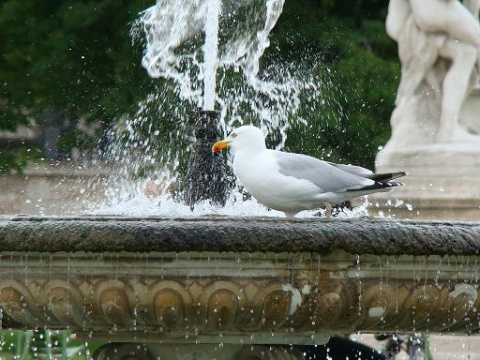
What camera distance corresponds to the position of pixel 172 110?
1608 cm

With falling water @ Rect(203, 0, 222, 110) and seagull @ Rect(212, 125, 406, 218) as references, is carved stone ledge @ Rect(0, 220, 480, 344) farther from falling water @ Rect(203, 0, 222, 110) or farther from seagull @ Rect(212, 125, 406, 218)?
falling water @ Rect(203, 0, 222, 110)

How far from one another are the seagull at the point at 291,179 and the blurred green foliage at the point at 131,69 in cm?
1016

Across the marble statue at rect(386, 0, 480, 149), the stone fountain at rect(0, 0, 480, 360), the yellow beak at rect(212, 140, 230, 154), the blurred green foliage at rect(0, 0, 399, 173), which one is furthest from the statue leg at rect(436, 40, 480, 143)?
the stone fountain at rect(0, 0, 480, 360)

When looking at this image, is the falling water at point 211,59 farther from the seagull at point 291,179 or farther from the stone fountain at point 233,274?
the stone fountain at point 233,274

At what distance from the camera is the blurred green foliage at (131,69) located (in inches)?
637

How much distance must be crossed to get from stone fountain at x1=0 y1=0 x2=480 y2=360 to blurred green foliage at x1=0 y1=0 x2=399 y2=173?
35.8ft

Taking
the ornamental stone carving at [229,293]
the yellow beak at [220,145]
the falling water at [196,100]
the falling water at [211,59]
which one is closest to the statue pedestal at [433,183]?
the falling water at [196,100]

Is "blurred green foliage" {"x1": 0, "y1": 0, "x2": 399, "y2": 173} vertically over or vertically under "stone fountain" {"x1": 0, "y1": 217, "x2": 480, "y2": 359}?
over

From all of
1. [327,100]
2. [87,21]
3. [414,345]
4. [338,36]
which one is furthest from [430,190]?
[87,21]

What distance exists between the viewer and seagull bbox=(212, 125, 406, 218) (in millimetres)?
4570

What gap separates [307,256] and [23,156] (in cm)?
1546

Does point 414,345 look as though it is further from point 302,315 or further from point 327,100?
point 327,100

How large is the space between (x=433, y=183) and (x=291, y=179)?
23.2ft

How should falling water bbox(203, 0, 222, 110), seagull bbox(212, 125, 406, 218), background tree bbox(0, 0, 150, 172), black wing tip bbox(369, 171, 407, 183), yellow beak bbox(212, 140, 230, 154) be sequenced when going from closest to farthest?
seagull bbox(212, 125, 406, 218) < black wing tip bbox(369, 171, 407, 183) < yellow beak bbox(212, 140, 230, 154) < falling water bbox(203, 0, 222, 110) < background tree bbox(0, 0, 150, 172)
